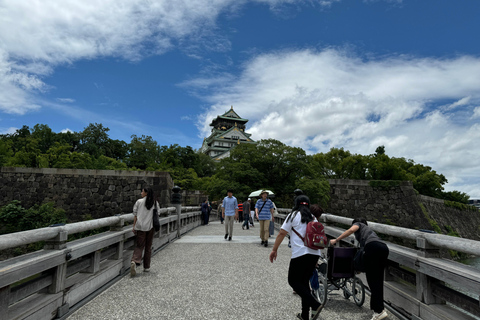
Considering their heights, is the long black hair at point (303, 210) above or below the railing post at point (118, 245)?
above

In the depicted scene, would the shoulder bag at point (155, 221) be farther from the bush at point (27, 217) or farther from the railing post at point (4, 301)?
the bush at point (27, 217)

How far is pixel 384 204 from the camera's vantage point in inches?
1296

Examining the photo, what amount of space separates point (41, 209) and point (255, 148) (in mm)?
18673

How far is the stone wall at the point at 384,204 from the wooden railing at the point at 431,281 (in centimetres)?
3039

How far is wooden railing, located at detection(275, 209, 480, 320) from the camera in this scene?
3.03 metres

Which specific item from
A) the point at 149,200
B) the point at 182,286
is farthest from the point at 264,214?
the point at 182,286

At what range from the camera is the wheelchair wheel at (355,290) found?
13.9ft

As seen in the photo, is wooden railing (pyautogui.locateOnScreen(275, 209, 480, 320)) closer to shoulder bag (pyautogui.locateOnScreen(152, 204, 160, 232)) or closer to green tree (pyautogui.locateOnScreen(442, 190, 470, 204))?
shoulder bag (pyautogui.locateOnScreen(152, 204, 160, 232))

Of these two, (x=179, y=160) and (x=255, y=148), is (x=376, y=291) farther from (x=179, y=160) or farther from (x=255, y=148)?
(x=179, y=160)

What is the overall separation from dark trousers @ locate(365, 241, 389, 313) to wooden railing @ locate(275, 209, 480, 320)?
378mm

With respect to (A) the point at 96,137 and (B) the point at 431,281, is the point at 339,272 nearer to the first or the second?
(B) the point at 431,281

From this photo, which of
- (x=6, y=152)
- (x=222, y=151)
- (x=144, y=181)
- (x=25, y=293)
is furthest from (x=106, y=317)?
(x=222, y=151)

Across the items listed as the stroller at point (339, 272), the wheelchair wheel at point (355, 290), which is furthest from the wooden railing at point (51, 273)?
the wheelchair wheel at point (355, 290)

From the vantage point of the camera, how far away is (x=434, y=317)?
3293 mm
